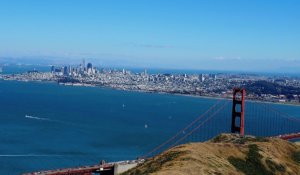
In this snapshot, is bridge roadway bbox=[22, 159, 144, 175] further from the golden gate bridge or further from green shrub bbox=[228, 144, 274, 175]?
green shrub bbox=[228, 144, 274, 175]

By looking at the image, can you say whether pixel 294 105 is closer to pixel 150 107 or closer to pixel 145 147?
pixel 150 107

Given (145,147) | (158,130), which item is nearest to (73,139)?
(145,147)

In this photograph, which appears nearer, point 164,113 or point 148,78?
point 164,113

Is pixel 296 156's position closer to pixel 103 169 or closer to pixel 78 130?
pixel 103 169

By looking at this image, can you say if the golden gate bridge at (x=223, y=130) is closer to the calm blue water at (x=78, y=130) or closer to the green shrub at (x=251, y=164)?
the calm blue water at (x=78, y=130)

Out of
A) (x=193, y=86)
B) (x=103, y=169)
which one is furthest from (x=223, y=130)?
(x=193, y=86)
